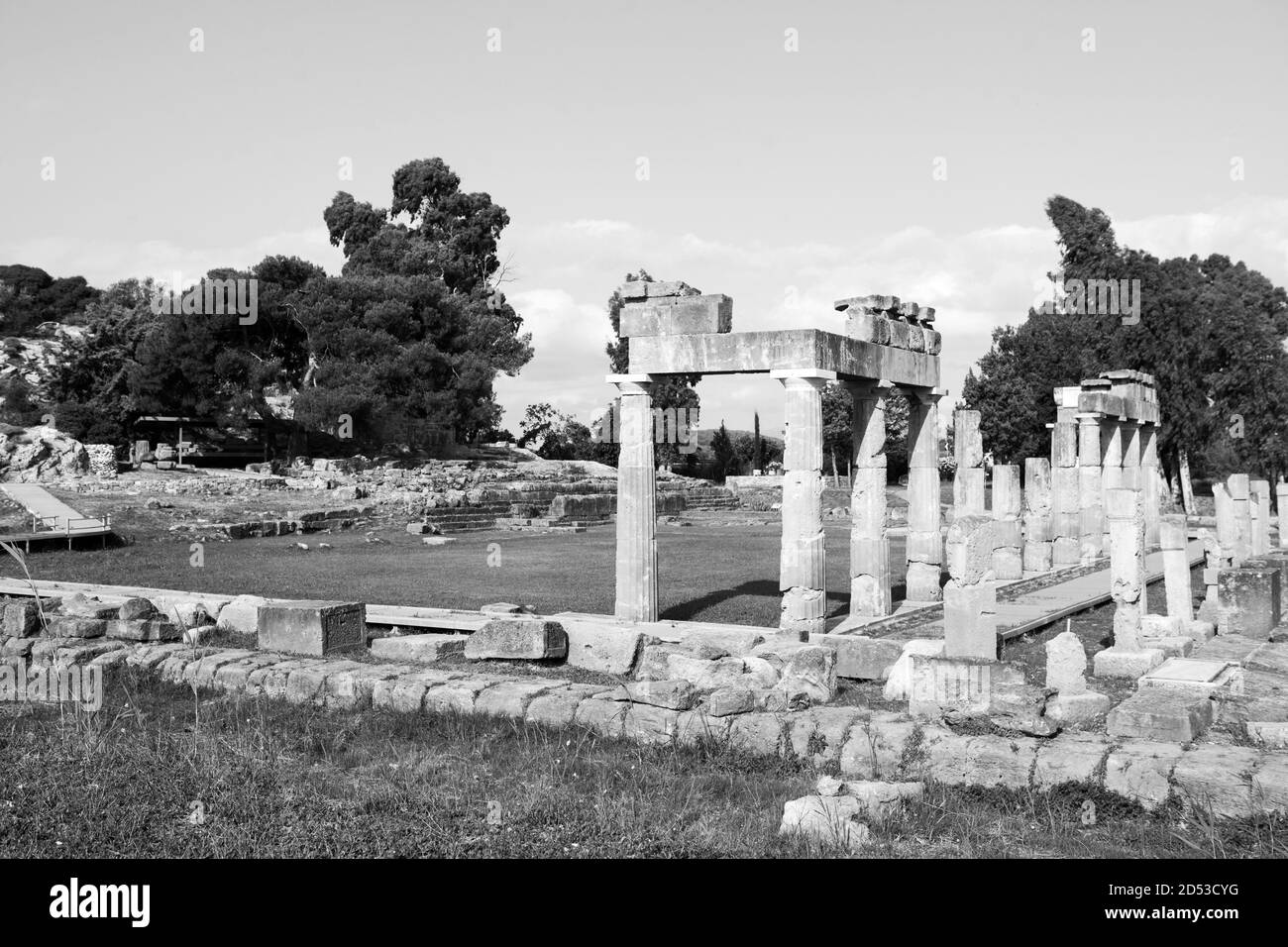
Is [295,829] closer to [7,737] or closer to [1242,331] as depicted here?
[7,737]

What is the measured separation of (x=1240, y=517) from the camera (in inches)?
771

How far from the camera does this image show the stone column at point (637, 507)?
46.5 feet

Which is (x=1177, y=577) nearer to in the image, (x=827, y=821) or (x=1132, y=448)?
(x=827, y=821)

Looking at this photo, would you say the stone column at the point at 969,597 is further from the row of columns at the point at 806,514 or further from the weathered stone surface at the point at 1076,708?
the row of columns at the point at 806,514

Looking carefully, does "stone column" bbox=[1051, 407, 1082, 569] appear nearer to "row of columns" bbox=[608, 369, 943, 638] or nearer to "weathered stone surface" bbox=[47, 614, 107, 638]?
"row of columns" bbox=[608, 369, 943, 638]

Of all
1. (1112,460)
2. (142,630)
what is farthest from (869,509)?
(1112,460)

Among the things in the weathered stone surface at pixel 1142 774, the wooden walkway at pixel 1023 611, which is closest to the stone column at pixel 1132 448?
the wooden walkway at pixel 1023 611

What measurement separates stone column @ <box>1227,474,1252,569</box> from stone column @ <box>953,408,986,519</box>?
13.9 ft

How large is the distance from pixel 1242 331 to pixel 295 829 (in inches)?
1704

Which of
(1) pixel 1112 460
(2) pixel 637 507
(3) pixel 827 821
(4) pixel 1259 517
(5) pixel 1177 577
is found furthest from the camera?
(1) pixel 1112 460

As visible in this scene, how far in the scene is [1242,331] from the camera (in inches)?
1656

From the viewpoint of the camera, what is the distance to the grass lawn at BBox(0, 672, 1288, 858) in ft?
20.3

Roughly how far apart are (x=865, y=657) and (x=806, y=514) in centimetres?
253

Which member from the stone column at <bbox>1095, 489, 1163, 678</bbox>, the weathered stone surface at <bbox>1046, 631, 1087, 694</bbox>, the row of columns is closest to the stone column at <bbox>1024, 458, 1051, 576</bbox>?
the row of columns
